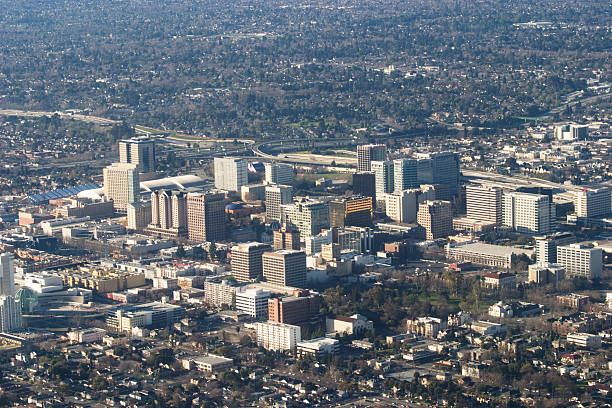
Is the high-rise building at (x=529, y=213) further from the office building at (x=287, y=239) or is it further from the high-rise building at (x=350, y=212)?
the office building at (x=287, y=239)

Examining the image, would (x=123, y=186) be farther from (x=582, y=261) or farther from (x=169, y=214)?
(x=582, y=261)

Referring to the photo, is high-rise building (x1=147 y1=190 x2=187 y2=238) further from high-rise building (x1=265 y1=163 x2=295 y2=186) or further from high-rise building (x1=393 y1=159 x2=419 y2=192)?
high-rise building (x1=393 y1=159 x2=419 y2=192)

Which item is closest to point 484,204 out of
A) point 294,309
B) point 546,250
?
point 546,250

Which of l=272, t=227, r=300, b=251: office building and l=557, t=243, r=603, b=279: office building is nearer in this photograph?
l=557, t=243, r=603, b=279: office building

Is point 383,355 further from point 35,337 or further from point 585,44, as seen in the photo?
point 585,44

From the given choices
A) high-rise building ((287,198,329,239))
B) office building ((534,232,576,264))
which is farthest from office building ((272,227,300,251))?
office building ((534,232,576,264))
